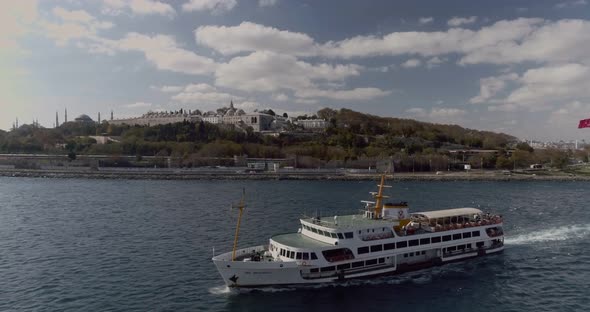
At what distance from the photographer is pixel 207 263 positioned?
33.5 metres

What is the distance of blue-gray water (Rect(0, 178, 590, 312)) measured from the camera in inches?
1037

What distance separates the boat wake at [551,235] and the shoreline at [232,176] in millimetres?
65575

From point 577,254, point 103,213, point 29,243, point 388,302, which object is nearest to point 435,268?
point 388,302

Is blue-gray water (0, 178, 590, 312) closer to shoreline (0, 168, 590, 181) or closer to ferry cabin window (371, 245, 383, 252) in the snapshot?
ferry cabin window (371, 245, 383, 252)

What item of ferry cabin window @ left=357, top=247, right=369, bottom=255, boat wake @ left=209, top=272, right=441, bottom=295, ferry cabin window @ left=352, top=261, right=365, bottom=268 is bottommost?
boat wake @ left=209, top=272, right=441, bottom=295

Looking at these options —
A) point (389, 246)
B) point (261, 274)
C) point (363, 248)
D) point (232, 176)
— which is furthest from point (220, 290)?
point (232, 176)

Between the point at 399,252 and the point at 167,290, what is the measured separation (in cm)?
1596

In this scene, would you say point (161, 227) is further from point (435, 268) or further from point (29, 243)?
point (435, 268)

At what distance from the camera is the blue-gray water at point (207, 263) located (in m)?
26.3

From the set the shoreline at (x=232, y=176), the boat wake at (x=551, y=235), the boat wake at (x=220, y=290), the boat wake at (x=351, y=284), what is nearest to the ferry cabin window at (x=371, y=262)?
the boat wake at (x=351, y=284)

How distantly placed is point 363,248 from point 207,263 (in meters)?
12.1

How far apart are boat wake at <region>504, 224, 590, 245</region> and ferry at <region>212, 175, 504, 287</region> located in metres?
6.56

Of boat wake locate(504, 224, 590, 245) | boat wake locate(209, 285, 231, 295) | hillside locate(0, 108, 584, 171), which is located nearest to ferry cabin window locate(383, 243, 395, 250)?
boat wake locate(209, 285, 231, 295)

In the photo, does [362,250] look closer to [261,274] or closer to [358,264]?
[358,264]
